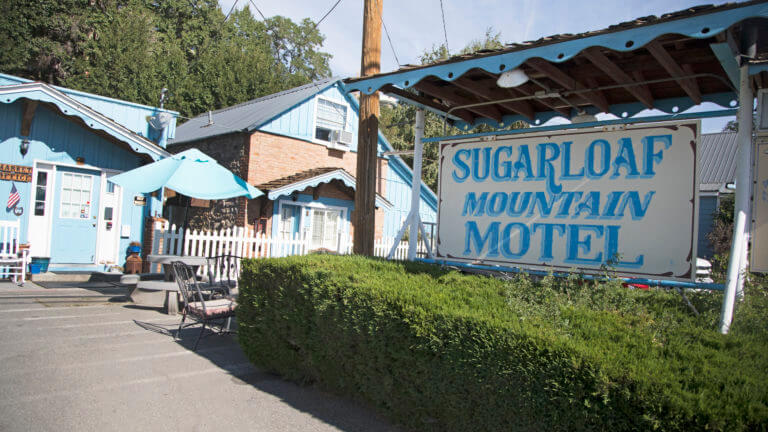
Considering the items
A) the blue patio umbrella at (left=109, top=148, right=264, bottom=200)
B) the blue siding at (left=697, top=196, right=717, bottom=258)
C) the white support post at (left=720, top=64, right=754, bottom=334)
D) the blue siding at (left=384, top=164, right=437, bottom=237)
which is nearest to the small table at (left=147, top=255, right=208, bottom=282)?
the blue patio umbrella at (left=109, top=148, right=264, bottom=200)

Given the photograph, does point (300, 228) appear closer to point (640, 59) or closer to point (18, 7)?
point (640, 59)

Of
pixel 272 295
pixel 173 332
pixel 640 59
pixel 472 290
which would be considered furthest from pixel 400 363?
pixel 173 332

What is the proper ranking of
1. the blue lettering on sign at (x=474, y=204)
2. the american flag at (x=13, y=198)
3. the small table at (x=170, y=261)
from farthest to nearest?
1. the american flag at (x=13, y=198)
2. the small table at (x=170, y=261)
3. the blue lettering on sign at (x=474, y=204)

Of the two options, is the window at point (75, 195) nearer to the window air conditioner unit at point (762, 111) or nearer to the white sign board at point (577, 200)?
the white sign board at point (577, 200)

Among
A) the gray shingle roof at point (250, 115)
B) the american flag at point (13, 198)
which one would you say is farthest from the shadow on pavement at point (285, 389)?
the gray shingle roof at point (250, 115)

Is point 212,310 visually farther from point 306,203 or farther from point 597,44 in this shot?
point 306,203

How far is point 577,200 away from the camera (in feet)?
16.4

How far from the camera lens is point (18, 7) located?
985 inches

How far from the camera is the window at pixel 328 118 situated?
17.0 m

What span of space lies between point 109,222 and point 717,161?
71.9 ft

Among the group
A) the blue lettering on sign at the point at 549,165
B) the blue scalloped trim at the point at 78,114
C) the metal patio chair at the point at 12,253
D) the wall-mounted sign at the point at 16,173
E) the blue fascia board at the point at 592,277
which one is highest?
the blue scalloped trim at the point at 78,114

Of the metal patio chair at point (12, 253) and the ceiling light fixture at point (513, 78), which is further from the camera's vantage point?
the metal patio chair at point (12, 253)

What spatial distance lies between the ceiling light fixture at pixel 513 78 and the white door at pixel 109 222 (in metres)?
10.9

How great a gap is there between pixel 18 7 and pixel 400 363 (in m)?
29.9
